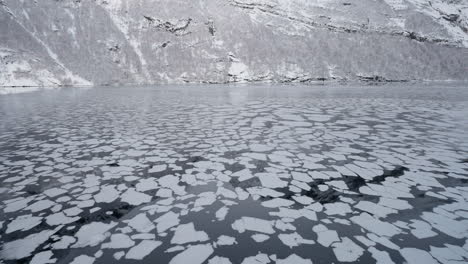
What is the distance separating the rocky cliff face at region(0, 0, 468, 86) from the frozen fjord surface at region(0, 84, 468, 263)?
3287 centimetres

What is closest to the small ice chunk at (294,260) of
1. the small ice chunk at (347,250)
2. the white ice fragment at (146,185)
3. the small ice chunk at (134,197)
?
the small ice chunk at (347,250)

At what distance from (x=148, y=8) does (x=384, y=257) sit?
160 ft

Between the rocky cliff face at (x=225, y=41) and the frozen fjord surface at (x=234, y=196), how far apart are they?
108 ft

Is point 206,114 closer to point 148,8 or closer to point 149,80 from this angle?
point 149,80

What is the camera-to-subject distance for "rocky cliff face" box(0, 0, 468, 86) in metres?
36.8

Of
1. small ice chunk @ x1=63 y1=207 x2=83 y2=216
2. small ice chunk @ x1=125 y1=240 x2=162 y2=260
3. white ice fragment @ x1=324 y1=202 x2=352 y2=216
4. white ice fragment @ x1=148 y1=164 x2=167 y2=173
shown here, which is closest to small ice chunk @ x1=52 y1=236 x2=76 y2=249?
small ice chunk @ x1=63 y1=207 x2=83 y2=216

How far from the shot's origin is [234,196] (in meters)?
4.30

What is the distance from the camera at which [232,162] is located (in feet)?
18.9

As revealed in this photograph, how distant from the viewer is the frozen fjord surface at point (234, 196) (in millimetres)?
3041

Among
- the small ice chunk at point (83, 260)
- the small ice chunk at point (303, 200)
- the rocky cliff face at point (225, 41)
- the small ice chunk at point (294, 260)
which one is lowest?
the small ice chunk at point (294, 260)

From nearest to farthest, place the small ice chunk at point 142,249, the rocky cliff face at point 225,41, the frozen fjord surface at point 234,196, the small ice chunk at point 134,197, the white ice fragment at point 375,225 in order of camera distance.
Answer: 1. the small ice chunk at point 142,249
2. the frozen fjord surface at point 234,196
3. the white ice fragment at point 375,225
4. the small ice chunk at point 134,197
5. the rocky cliff face at point 225,41

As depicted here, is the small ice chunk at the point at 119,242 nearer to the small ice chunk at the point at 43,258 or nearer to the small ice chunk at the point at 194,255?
the small ice chunk at the point at 43,258

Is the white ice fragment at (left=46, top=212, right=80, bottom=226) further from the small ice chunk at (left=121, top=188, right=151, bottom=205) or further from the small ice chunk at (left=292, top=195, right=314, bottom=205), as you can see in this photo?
the small ice chunk at (left=292, top=195, right=314, bottom=205)

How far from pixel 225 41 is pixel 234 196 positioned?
43.0 metres
